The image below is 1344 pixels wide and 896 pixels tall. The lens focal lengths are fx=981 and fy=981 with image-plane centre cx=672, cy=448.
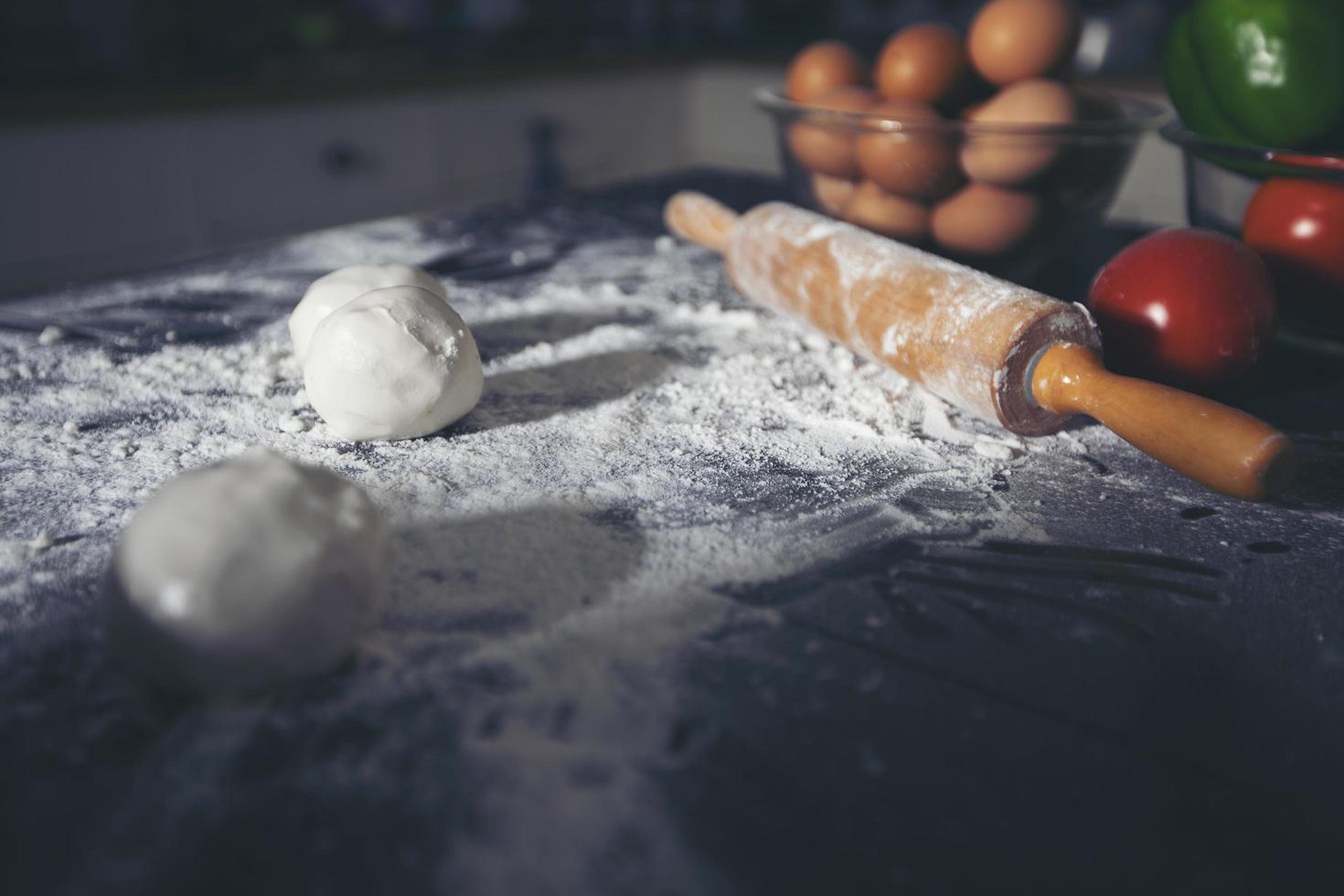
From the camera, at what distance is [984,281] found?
795 millimetres

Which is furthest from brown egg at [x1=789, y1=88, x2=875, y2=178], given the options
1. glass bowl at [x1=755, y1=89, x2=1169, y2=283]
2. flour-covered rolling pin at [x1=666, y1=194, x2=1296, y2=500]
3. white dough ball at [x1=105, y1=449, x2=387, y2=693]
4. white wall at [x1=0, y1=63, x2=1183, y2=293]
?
white wall at [x1=0, y1=63, x2=1183, y2=293]

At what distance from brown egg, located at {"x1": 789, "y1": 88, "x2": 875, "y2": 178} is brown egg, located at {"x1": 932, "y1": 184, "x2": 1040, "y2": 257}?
4.9 inches

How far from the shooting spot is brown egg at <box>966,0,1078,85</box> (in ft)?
3.40

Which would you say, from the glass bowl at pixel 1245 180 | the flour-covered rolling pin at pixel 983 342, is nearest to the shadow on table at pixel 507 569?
the flour-covered rolling pin at pixel 983 342

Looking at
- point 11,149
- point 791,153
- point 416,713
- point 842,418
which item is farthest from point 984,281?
point 11,149

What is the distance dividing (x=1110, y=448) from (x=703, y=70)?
7.85 ft

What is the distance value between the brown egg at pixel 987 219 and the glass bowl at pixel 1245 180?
0.15 metres

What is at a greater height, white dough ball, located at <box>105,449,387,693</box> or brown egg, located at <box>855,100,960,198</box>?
brown egg, located at <box>855,100,960,198</box>

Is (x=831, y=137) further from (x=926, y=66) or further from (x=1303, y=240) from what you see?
(x=1303, y=240)

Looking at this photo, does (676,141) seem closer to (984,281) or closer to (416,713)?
(984,281)

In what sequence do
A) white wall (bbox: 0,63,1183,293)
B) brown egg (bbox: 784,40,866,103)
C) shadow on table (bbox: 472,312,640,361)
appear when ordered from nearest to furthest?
1. shadow on table (bbox: 472,312,640,361)
2. brown egg (bbox: 784,40,866,103)
3. white wall (bbox: 0,63,1183,293)

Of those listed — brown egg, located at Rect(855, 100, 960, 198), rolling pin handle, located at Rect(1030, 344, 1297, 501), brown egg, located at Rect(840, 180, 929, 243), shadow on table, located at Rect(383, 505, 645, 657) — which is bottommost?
shadow on table, located at Rect(383, 505, 645, 657)

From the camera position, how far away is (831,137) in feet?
3.58

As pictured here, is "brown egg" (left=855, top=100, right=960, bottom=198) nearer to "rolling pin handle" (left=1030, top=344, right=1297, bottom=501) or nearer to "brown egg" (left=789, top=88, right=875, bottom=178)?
"brown egg" (left=789, top=88, right=875, bottom=178)
